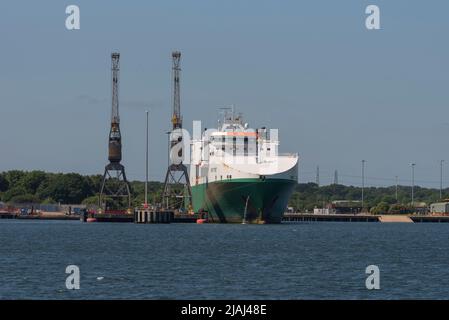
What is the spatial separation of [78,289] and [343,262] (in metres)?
23.8

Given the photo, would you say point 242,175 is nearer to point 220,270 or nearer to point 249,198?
point 249,198

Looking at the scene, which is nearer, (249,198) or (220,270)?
(220,270)

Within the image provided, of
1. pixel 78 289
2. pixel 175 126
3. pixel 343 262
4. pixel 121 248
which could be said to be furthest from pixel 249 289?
pixel 175 126

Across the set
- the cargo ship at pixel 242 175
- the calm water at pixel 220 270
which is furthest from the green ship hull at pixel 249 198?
the calm water at pixel 220 270

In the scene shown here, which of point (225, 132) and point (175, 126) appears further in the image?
point (175, 126)

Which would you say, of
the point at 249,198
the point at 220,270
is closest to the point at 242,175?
the point at 249,198

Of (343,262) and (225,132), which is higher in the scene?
(225,132)

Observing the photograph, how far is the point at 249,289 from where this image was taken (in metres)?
44.0

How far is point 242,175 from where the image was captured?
125000 millimetres

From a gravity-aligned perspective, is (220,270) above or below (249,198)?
below

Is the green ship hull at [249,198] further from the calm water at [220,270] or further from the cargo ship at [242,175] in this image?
the calm water at [220,270]

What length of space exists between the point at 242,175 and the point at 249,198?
11.1ft

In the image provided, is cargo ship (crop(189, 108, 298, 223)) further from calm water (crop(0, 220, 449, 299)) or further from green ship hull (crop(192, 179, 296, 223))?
calm water (crop(0, 220, 449, 299))
